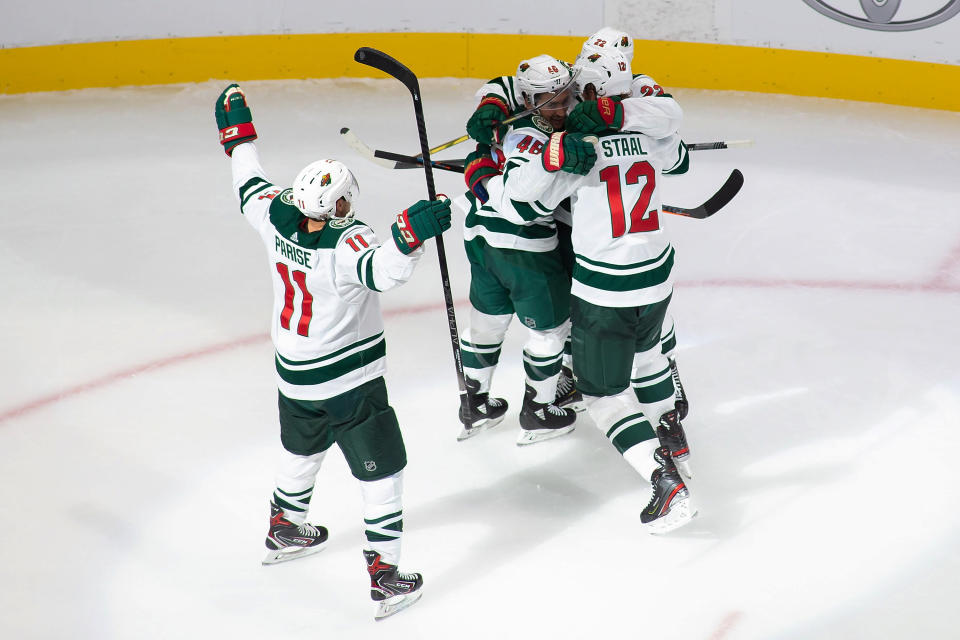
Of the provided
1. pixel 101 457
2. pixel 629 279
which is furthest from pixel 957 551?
pixel 101 457

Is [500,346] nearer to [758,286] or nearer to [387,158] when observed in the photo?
[387,158]

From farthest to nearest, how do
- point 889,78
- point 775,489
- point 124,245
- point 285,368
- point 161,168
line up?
point 889,78 < point 161,168 < point 124,245 < point 775,489 < point 285,368

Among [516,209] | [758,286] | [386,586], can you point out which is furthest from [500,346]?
[758,286]

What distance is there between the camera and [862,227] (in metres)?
5.05

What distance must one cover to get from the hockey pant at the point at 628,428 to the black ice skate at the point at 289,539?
85 centimetres

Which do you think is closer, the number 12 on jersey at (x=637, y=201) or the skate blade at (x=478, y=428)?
the number 12 on jersey at (x=637, y=201)

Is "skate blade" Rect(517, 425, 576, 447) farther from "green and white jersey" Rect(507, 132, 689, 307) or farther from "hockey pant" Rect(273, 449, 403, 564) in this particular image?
"hockey pant" Rect(273, 449, 403, 564)

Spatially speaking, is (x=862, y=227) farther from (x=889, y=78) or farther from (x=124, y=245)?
(x=124, y=245)

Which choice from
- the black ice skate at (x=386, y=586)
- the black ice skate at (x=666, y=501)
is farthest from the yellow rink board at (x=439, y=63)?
the black ice skate at (x=386, y=586)

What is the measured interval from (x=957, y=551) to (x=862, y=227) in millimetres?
2267

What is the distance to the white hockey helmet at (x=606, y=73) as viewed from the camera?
3.03m

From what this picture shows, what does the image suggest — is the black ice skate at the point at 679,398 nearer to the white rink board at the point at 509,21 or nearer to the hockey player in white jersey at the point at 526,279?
the hockey player in white jersey at the point at 526,279

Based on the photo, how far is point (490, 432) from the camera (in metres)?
3.73

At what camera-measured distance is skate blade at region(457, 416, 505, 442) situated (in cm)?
368
